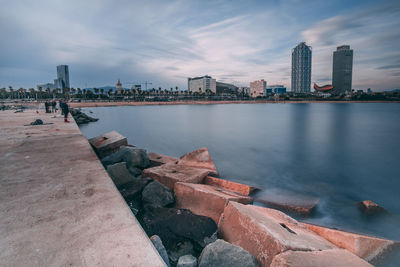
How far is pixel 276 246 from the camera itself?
2771 mm

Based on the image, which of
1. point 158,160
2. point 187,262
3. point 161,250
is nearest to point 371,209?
point 187,262

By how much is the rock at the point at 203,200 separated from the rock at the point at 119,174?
57.0 inches

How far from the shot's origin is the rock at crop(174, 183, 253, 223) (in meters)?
4.53

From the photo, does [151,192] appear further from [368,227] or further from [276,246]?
[368,227]

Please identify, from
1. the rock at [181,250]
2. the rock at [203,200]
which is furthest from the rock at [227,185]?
the rock at [181,250]

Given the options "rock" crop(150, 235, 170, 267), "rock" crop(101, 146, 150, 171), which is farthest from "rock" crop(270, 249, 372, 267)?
"rock" crop(101, 146, 150, 171)

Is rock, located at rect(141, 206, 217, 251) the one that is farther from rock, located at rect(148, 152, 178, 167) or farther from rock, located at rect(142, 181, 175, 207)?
rock, located at rect(148, 152, 178, 167)

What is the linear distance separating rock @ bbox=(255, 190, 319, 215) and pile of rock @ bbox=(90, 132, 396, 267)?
0.11 metres

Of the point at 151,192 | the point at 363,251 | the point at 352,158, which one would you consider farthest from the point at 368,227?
the point at 352,158

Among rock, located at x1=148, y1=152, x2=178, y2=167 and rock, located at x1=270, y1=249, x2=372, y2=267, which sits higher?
rock, located at x1=270, y1=249, x2=372, y2=267

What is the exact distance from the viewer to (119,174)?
6.04 m

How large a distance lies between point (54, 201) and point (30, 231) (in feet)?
2.41

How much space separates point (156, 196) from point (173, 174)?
1.33 meters

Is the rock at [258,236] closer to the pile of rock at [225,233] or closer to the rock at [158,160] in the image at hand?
the pile of rock at [225,233]
